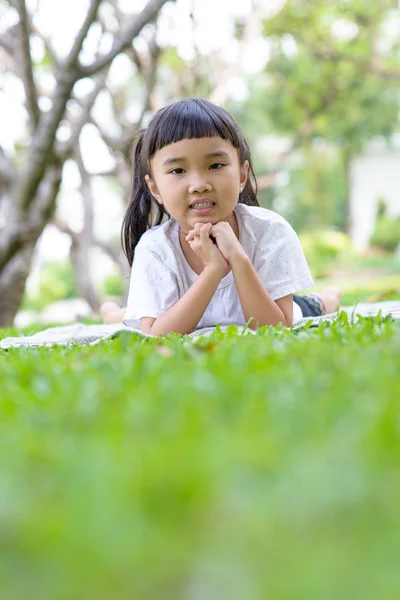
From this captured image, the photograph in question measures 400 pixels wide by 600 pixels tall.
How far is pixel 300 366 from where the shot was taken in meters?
1.65

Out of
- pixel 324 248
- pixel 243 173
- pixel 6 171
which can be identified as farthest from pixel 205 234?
pixel 324 248

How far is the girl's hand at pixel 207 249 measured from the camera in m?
3.27

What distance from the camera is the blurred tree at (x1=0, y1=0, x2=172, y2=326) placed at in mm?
5184

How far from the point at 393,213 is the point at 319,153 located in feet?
17.2

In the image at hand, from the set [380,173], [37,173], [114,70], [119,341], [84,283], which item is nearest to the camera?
[119,341]

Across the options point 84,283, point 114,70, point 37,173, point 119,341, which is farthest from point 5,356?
Answer: point 114,70

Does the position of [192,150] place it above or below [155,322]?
above

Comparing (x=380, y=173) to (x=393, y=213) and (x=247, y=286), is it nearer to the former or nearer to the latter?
(x=393, y=213)

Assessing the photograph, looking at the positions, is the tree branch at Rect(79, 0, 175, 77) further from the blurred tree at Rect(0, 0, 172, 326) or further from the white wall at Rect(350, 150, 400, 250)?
the white wall at Rect(350, 150, 400, 250)

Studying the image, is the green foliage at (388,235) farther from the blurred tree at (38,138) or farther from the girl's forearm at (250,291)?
the girl's forearm at (250,291)

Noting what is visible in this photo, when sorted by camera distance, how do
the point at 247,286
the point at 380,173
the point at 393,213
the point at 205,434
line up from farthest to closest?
the point at 380,173, the point at 393,213, the point at 247,286, the point at 205,434

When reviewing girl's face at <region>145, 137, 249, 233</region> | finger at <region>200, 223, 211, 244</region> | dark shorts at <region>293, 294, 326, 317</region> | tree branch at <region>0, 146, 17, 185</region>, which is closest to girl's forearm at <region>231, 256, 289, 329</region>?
finger at <region>200, 223, 211, 244</region>

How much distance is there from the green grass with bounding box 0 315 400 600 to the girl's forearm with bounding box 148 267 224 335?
177cm

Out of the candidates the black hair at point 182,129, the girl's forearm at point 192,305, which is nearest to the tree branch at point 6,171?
the black hair at point 182,129
